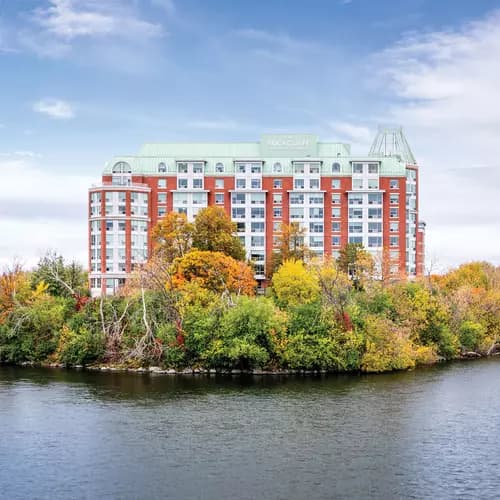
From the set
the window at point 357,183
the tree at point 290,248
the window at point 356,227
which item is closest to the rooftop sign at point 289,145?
the window at point 357,183

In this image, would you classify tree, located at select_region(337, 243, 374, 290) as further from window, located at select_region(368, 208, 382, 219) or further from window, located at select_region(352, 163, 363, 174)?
window, located at select_region(352, 163, 363, 174)

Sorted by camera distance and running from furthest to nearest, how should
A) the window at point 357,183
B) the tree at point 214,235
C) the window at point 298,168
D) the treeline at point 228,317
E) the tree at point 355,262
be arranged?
the window at point 298,168 < the window at point 357,183 < the tree at point 355,262 < the tree at point 214,235 < the treeline at point 228,317

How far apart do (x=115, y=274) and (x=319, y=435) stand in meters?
67.8

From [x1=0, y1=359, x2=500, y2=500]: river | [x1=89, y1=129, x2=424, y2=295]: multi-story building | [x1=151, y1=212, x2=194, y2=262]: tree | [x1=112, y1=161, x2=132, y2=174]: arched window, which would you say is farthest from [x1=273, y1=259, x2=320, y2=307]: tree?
[x1=112, y1=161, x2=132, y2=174]: arched window

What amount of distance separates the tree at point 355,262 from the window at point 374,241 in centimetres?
454

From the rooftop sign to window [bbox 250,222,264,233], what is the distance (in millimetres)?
11871

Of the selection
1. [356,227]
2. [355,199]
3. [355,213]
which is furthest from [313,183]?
[356,227]

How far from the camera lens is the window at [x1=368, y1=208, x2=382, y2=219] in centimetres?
11112

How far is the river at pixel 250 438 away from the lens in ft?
113

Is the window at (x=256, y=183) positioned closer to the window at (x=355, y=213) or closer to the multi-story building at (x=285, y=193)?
the multi-story building at (x=285, y=193)

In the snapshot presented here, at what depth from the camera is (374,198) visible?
366 feet

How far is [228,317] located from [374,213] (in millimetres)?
50434

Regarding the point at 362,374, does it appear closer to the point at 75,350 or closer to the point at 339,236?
the point at 75,350

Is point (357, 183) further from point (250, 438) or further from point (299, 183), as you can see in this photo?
point (250, 438)
